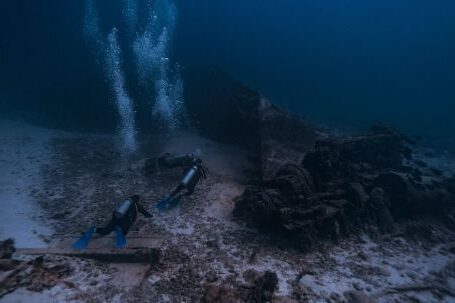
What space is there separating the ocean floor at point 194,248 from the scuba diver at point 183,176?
30 centimetres

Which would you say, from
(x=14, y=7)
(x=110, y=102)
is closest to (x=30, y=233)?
(x=110, y=102)

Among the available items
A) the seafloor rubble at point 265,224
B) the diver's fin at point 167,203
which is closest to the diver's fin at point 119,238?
the seafloor rubble at point 265,224

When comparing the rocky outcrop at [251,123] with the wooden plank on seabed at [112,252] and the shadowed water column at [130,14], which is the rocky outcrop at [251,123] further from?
the shadowed water column at [130,14]

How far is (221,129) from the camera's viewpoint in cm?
1444

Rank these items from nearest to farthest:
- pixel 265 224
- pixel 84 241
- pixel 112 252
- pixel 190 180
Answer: pixel 112 252
pixel 84 241
pixel 265 224
pixel 190 180

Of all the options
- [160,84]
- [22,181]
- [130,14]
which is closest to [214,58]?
[130,14]

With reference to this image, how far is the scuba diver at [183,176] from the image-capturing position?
883 cm

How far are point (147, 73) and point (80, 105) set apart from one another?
6039 mm

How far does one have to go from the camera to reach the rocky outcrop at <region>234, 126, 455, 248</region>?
7426 mm

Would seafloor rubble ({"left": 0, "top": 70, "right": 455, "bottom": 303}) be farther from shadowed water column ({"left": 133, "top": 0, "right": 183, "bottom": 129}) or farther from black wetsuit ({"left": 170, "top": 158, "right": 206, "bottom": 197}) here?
shadowed water column ({"left": 133, "top": 0, "right": 183, "bottom": 129})

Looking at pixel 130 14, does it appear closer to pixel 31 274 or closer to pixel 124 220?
pixel 124 220

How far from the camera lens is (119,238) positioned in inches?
265

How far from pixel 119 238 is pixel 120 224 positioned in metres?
0.50

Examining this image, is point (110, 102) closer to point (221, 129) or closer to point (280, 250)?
point (221, 129)
